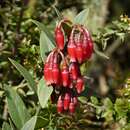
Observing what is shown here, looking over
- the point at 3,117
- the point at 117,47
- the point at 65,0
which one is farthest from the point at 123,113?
the point at 117,47

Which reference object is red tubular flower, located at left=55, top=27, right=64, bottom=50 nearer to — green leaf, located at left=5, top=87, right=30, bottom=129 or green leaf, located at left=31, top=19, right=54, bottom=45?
green leaf, located at left=31, top=19, right=54, bottom=45

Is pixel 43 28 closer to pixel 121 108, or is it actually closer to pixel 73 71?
pixel 73 71

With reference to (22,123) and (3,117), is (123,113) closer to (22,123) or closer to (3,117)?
(22,123)

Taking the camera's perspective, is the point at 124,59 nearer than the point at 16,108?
No

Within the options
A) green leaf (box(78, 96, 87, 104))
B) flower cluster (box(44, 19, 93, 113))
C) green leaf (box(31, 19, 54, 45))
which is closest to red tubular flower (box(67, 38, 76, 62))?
flower cluster (box(44, 19, 93, 113))

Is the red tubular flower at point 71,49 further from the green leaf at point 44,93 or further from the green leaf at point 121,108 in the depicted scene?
the green leaf at point 121,108

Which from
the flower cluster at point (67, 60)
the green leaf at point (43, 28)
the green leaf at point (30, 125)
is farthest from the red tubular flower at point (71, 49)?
the green leaf at point (30, 125)

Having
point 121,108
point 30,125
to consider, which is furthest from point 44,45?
point 121,108
